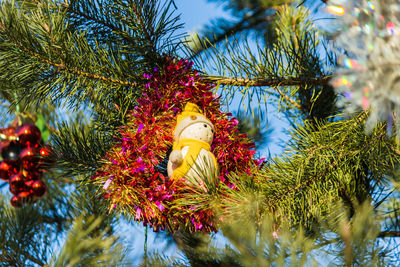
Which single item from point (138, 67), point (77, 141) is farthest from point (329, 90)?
point (77, 141)

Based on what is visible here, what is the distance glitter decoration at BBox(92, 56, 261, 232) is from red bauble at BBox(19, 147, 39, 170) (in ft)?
0.33

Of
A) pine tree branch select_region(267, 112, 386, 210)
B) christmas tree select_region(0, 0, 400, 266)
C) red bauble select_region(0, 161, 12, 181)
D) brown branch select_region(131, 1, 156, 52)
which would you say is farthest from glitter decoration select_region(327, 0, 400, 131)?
red bauble select_region(0, 161, 12, 181)

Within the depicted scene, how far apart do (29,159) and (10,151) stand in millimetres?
59

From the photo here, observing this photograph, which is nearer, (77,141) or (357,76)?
(357,76)

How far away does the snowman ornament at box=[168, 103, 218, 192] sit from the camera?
0.67m

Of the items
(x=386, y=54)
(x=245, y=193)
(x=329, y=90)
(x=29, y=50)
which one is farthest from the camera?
(x=329, y=90)

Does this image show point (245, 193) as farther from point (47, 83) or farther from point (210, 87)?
point (47, 83)

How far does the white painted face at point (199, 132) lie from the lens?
2.34 feet

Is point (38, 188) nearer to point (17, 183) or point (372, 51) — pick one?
point (17, 183)

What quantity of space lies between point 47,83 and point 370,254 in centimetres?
61

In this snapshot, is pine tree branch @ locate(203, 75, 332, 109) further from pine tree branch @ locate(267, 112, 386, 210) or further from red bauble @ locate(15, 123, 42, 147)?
red bauble @ locate(15, 123, 42, 147)

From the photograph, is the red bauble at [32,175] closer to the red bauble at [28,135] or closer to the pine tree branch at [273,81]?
the red bauble at [28,135]

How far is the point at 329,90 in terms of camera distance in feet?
3.26

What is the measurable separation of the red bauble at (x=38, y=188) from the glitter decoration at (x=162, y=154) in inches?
3.7
